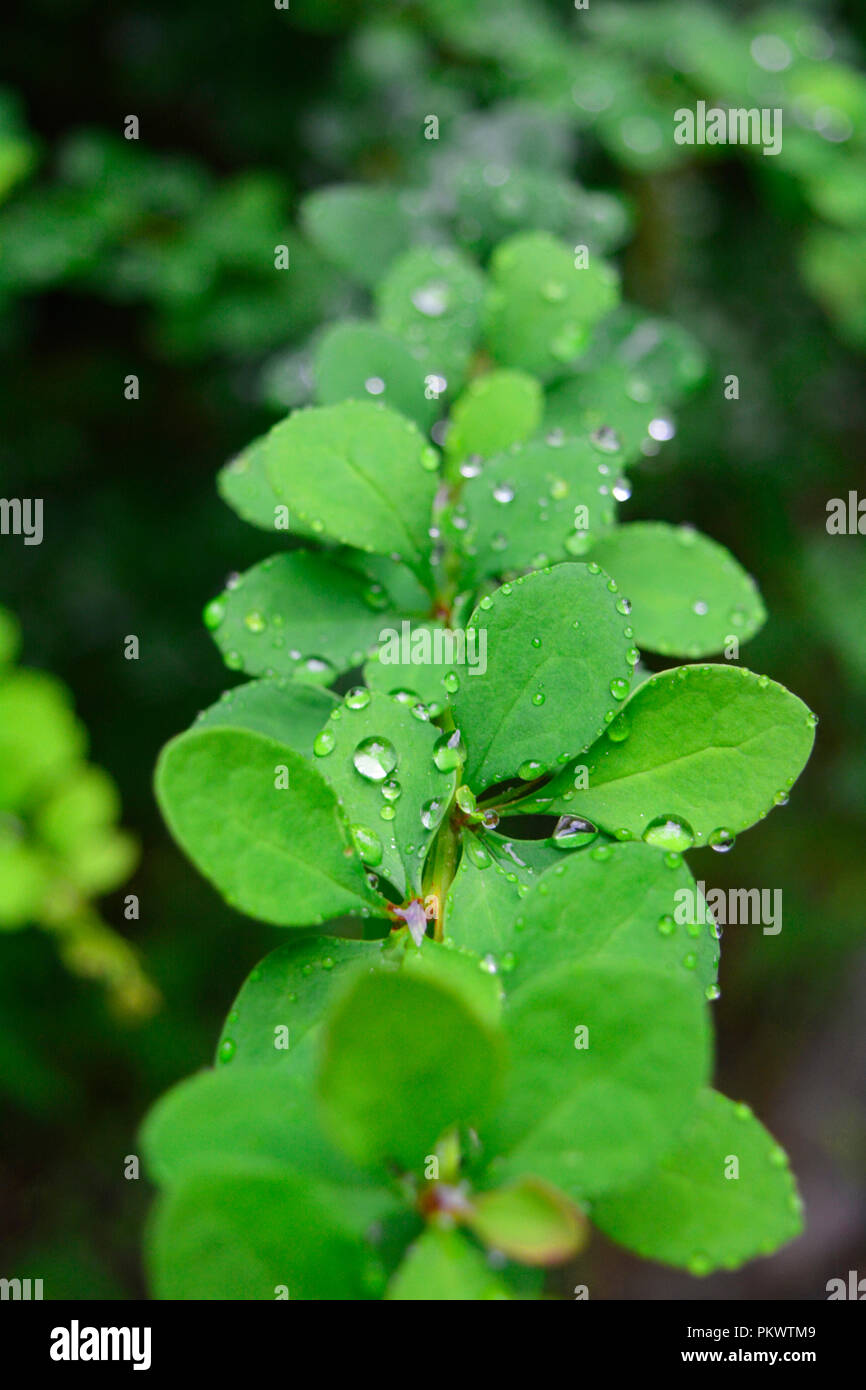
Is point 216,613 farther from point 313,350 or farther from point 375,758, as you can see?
point 313,350

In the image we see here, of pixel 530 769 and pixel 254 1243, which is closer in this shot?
pixel 254 1243

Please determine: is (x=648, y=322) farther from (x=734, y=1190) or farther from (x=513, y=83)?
(x=734, y=1190)

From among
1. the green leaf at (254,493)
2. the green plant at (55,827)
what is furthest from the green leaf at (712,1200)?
the green plant at (55,827)

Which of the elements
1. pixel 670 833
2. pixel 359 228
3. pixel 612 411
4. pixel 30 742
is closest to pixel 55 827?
pixel 30 742

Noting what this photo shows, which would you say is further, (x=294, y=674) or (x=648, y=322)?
(x=648, y=322)

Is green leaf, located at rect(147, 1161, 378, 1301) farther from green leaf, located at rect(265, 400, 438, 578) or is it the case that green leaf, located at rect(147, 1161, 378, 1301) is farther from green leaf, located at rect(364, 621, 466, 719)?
green leaf, located at rect(265, 400, 438, 578)

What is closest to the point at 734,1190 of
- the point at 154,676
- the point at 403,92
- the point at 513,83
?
the point at 513,83

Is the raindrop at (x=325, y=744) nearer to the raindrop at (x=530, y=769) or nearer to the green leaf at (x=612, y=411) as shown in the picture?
the raindrop at (x=530, y=769)

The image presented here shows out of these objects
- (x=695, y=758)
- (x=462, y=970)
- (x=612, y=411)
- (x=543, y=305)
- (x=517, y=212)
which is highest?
(x=517, y=212)
